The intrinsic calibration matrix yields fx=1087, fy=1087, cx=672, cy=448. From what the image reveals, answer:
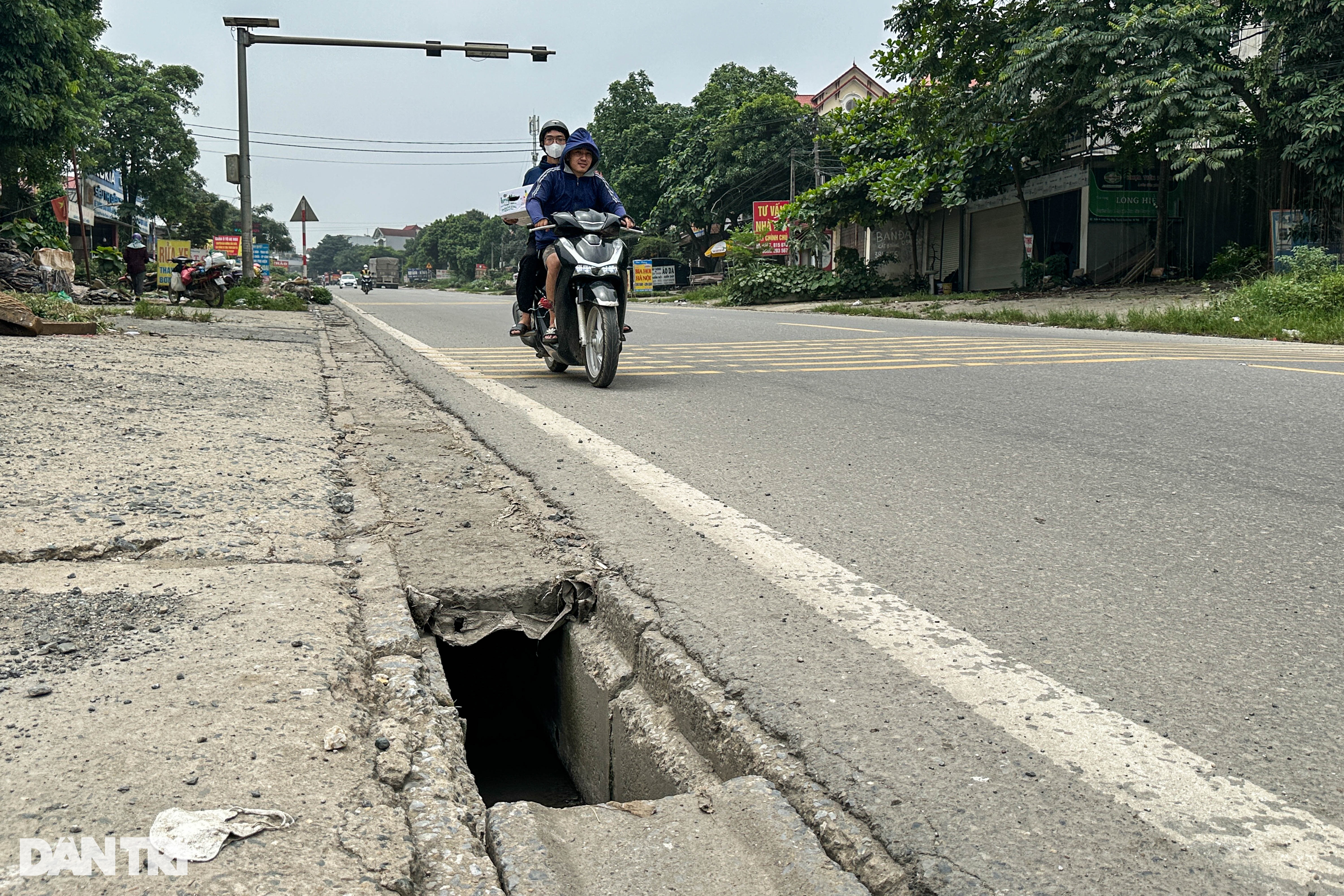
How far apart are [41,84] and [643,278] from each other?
31.3 meters

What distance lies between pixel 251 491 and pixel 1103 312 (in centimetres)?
1607

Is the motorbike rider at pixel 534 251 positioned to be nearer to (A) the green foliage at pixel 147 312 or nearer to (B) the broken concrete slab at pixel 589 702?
(B) the broken concrete slab at pixel 589 702

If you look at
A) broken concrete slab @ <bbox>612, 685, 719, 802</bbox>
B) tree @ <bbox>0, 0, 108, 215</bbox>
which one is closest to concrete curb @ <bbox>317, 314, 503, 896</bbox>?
broken concrete slab @ <bbox>612, 685, 719, 802</bbox>

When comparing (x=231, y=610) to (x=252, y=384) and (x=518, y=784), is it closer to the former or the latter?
(x=518, y=784)

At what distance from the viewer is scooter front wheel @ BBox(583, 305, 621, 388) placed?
6848 millimetres

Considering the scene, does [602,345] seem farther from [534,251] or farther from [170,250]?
[170,250]

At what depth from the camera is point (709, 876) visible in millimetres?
1590

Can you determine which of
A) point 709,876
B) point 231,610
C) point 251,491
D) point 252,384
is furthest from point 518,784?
point 252,384

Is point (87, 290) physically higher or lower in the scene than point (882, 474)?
higher

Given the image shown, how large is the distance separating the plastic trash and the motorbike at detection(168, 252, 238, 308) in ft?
61.4

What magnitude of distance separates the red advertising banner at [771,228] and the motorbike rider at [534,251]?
23.5 metres

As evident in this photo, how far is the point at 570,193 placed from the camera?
712cm

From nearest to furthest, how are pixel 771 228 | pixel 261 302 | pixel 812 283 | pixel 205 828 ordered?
pixel 205 828, pixel 261 302, pixel 812 283, pixel 771 228

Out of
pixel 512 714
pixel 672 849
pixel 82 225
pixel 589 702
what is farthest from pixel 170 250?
pixel 672 849
